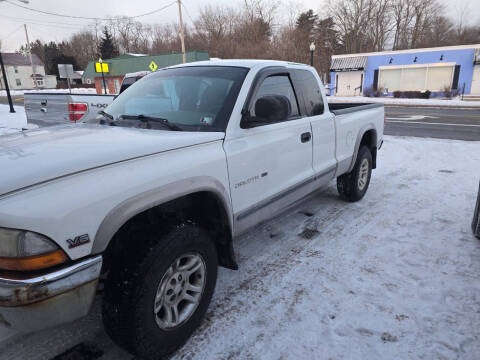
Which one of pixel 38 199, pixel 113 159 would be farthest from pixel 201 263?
pixel 38 199

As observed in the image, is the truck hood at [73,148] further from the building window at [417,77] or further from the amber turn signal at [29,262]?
the building window at [417,77]

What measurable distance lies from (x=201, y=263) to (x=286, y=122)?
155 centimetres

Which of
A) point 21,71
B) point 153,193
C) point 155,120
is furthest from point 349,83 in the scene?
point 21,71

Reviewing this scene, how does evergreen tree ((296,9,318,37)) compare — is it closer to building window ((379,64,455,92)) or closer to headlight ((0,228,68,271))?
building window ((379,64,455,92))

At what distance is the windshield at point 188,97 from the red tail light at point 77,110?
13.4ft

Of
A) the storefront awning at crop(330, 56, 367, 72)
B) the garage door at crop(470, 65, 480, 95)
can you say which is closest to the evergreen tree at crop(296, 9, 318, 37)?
the storefront awning at crop(330, 56, 367, 72)

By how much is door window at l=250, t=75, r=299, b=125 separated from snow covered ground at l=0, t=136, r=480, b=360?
→ 1.42 meters

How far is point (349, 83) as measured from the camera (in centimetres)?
3456

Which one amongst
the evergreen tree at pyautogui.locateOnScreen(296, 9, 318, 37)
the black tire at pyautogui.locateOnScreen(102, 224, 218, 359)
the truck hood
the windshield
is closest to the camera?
the truck hood

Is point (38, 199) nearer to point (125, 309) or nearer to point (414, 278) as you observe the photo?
point (125, 309)

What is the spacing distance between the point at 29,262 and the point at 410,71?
34582mm

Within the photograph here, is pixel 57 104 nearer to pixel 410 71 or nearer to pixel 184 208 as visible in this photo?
pixel 184 208

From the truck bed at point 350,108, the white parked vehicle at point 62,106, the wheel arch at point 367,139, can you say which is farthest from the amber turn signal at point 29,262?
the white parked vehicle at point 62,106

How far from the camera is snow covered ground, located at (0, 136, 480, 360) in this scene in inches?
88.8
